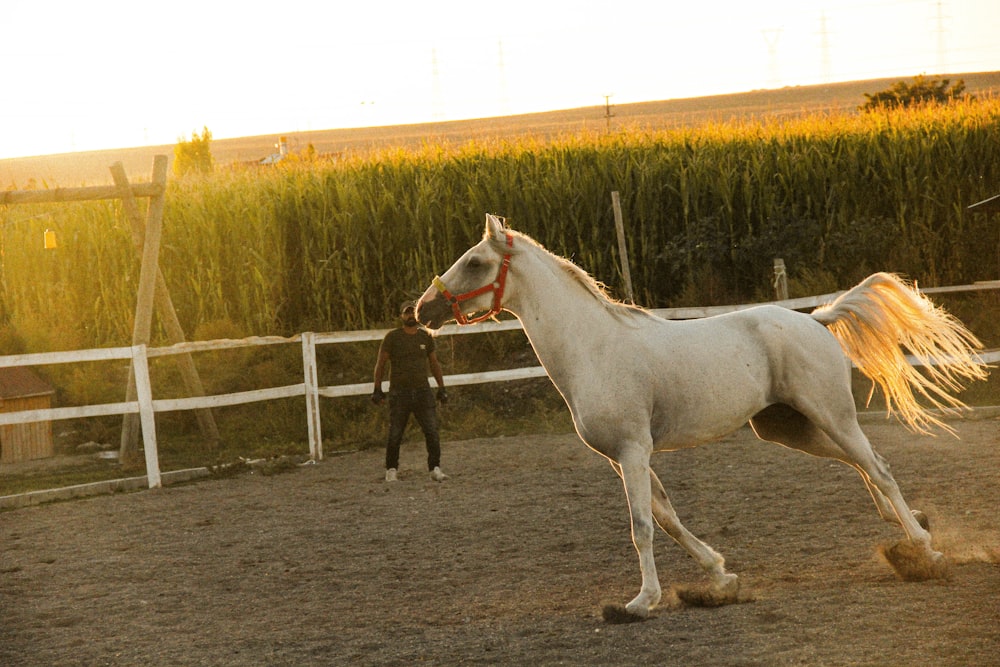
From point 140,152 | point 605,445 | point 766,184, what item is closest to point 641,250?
point 766,184

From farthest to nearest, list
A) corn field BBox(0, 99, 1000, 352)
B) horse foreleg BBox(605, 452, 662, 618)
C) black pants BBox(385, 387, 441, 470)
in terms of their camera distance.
Answer: corn field BBox(0, 99, 1000, 352)
black pants BBox(385, 387, 441, 470)
horse foreleg BBox(605, 452, 662, 618)

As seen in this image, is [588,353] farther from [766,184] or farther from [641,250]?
[766,184]

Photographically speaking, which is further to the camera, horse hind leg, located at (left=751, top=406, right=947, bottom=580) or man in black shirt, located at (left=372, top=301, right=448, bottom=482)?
man in black shirt, located at (left=372, top=301, right=448, bottom=482)

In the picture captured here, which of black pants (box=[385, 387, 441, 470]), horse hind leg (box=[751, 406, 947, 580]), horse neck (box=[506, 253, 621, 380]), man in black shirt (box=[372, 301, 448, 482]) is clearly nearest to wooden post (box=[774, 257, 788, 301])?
man in black shirt (box=[372, 301, 448, 482])

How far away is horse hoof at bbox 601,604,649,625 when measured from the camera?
5305 mm

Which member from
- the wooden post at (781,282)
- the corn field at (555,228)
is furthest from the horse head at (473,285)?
the corn field at (555,228)

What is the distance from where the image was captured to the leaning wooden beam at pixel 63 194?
454 inches

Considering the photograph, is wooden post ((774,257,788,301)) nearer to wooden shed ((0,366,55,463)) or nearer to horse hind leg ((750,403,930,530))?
horse hind leg ((750,403,930,530))

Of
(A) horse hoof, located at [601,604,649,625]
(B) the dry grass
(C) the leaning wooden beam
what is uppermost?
(B) the dry grass

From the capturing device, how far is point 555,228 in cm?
1816

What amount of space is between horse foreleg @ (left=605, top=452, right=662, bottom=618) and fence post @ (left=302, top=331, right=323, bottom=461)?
734cm

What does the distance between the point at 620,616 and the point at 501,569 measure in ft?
5.12

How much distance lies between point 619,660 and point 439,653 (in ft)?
2.85

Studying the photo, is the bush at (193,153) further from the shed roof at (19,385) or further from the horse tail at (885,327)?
the horse tail at (885,327)
